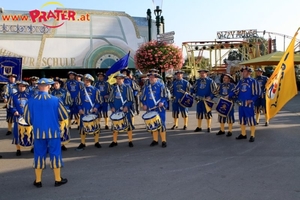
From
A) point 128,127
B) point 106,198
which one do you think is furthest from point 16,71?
point 106,198

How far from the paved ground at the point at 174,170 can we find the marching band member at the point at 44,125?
424mm

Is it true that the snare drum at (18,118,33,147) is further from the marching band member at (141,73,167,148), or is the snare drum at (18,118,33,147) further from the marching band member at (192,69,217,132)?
the marching band member at (192,69,217,132)

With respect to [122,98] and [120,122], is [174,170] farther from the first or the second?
[122,98]

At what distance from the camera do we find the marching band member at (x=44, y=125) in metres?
5.26

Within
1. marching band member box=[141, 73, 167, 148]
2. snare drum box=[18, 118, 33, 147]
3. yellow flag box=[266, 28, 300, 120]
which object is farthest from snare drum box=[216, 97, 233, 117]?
snare drum box=[18, 118, 33, 147]

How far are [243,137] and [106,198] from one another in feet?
16.9

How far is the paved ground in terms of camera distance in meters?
4.98

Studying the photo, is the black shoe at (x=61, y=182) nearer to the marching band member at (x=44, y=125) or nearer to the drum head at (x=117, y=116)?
the marching band member at (x=44, y=125)

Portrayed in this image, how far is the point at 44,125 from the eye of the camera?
526 centimetres

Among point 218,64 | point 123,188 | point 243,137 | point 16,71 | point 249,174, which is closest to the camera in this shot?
point 123,188

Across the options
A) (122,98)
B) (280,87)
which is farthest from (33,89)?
(280,87)

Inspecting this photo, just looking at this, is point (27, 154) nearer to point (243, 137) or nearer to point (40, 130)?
point (40, 130)

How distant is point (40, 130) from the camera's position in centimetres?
525

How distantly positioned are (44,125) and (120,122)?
2.95 m
